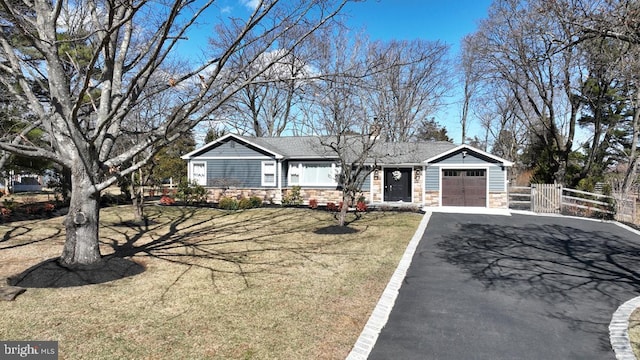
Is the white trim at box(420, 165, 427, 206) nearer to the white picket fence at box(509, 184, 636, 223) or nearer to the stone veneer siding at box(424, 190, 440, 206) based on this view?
the stone veneer siding at box(424, 190, 440, 206)

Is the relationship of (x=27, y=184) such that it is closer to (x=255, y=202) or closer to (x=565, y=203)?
(x=255, y=202)

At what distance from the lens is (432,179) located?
20.6 metres

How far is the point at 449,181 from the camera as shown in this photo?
806 inches

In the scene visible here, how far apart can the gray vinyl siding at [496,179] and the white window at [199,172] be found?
1593 cm

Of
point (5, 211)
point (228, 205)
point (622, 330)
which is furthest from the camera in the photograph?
point (228, 205)

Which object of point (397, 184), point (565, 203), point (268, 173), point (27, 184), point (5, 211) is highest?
point (268, 173)

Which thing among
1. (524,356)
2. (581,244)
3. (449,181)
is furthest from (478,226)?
(524,356)

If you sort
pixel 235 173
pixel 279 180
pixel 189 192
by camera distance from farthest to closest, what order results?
pixel 235 173 → pixel 279 180 → pixel 189 192

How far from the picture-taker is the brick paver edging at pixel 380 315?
171 inches

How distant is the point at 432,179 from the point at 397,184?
75.3 inches

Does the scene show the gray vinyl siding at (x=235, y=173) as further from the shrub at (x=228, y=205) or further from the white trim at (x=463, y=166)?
the white trim at (x=463, y=166)

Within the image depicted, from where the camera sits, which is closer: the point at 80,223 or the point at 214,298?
the point at 214,298

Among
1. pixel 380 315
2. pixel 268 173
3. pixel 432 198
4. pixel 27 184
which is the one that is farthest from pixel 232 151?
pixel 27 184

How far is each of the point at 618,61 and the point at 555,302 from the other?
4.31 meters
